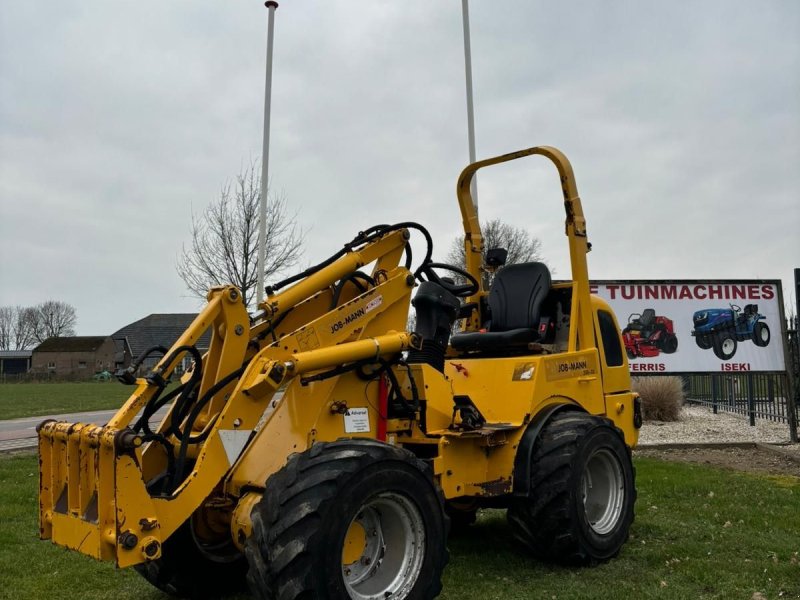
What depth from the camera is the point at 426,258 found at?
6.00 meters

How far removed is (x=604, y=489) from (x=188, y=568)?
3.49 meters

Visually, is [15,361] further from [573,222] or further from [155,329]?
[573,222]

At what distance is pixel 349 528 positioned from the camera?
4285 millimetres

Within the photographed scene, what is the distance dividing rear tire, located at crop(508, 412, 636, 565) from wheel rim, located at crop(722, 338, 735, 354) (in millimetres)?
9721

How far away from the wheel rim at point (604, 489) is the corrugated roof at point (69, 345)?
326 ft

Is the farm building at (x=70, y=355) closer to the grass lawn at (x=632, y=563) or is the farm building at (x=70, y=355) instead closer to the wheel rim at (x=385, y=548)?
the grass lawn at (x=632, y=563)

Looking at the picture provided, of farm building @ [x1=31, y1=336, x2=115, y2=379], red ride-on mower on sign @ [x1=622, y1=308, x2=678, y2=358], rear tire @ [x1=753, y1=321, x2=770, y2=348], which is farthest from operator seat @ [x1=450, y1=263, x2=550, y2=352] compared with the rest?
farm building @ [x1=31, y1=336, x2=115, y2=379]

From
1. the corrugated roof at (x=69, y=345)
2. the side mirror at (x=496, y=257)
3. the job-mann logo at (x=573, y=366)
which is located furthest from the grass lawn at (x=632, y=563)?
the corrugated roof at (x=69, y=345)

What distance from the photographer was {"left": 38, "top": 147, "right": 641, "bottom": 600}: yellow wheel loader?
13.2 feet

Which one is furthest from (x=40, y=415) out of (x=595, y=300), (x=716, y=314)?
(x=595, y=300)

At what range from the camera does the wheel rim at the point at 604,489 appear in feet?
20.7

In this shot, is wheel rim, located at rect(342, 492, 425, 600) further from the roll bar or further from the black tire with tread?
the black tire with tread

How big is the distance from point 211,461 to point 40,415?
21861mm

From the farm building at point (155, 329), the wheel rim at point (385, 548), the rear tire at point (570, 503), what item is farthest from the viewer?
the farm building at point (155, 329)
